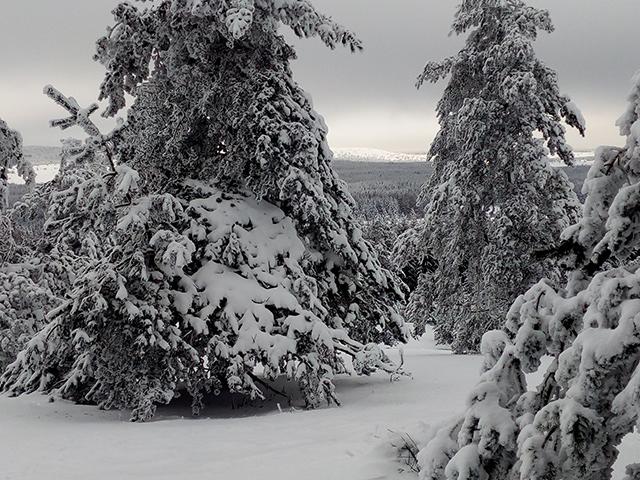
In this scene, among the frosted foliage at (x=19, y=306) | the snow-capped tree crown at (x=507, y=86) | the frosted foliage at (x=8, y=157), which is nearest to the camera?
the frosted foliage at (x=8, y=157)

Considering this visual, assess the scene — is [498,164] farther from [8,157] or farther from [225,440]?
[225,440]

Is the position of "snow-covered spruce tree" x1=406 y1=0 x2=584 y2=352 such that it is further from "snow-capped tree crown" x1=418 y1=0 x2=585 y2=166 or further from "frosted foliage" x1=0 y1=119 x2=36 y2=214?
"frosted foliage" x1=0 y1=119 x2=36 y2=214

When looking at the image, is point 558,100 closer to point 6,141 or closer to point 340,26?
point 340,26

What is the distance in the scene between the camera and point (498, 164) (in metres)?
16.3

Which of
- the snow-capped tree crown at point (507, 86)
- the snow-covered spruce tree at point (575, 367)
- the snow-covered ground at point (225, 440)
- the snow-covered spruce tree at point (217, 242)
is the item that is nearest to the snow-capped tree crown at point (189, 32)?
the snow-covered spruce tree at point (217, 242)

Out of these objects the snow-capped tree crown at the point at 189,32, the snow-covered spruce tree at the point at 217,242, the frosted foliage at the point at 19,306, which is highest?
the snow-capped tree crown at the point at 189,32

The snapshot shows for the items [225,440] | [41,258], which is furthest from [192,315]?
[41,258]

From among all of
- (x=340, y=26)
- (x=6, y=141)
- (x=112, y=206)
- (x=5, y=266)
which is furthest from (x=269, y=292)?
(x=5, y=266)

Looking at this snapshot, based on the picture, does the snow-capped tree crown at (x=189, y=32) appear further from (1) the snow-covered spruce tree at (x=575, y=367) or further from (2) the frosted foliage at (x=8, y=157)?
(1) the snow-covered spruce tree at (x=575, y=367)

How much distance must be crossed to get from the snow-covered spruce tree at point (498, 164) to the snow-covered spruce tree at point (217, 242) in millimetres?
5523

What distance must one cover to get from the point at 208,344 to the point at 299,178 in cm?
270

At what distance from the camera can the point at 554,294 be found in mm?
3369

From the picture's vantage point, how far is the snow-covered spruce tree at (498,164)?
1559 cm

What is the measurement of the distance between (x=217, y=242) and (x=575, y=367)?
715 cm
